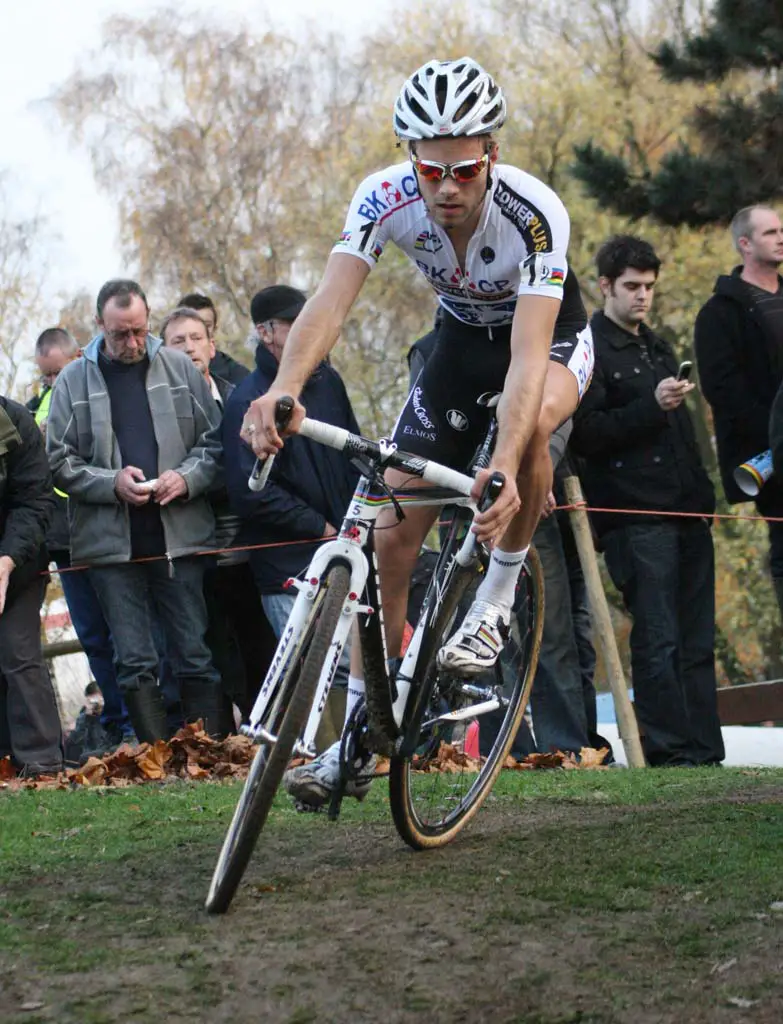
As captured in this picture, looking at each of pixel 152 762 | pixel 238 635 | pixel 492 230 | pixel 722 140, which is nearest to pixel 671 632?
pixel 238 635

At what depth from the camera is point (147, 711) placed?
31.5 feet

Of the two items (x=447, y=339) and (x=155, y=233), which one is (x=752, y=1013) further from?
(x=155, y=233)

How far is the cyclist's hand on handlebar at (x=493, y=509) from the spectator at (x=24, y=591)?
15.9 ft

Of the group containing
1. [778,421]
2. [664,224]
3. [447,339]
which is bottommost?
[778,421]

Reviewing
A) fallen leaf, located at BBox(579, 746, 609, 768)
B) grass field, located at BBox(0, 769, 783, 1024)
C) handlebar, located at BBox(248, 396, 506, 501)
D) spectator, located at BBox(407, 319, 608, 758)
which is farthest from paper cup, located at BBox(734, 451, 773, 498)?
handlebar, located at BBox(248, 396, 506, 501)

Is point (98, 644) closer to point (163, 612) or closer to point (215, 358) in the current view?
point (163, 612)

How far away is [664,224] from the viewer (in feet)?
55.0

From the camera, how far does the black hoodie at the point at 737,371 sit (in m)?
9.77

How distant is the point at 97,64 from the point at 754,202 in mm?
24500

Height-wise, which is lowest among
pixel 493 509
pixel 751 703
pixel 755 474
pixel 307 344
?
pixel 751 703

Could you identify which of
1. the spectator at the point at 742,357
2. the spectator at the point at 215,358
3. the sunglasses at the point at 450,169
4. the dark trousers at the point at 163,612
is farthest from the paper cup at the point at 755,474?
the sunglasses at the point at 450,169

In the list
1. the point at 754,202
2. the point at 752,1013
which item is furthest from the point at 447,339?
the point at 754,202

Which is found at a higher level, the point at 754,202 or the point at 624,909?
the point at 754,202

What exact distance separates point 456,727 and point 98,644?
187 inches
